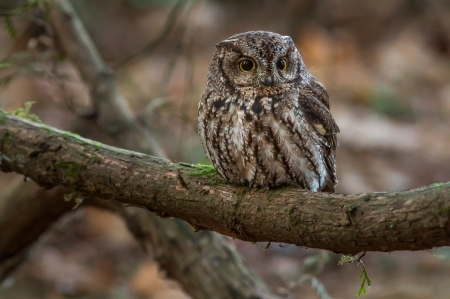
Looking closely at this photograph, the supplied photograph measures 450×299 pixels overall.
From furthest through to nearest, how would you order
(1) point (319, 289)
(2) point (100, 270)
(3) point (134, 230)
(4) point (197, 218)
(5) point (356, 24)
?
(5) point (356, 24) → (2) point (100, 270) → (3) point (134, 230) → (1) point (319, 289) → (4) point (197, 218)

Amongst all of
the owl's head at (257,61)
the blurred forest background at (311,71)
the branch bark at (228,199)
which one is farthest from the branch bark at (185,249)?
the owl's head at (257,61)

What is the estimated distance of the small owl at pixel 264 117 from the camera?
2381 mm

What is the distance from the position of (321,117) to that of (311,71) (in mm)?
635

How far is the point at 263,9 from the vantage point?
859 cm

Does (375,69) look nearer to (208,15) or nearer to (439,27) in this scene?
(439,27)

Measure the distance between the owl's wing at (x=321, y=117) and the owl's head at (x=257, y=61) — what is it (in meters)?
0.11

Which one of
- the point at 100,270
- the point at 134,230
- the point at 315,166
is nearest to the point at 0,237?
the point at 134,230

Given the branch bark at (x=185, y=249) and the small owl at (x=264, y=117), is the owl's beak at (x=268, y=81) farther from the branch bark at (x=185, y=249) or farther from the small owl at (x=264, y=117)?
the branch bark at (x=185, y=249)

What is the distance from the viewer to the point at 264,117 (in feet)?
7.85

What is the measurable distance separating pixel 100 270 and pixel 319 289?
299 centimetres

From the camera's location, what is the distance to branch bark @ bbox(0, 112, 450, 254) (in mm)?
1654

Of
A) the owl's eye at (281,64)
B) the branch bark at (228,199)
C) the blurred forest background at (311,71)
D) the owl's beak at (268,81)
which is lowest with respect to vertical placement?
the blurred forest background at (311,71)

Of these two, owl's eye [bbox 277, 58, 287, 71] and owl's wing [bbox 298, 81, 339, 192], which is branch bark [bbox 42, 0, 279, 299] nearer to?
owl's wing [bbox 298, 81, 339, 192]

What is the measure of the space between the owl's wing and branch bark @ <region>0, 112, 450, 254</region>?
0.41m
